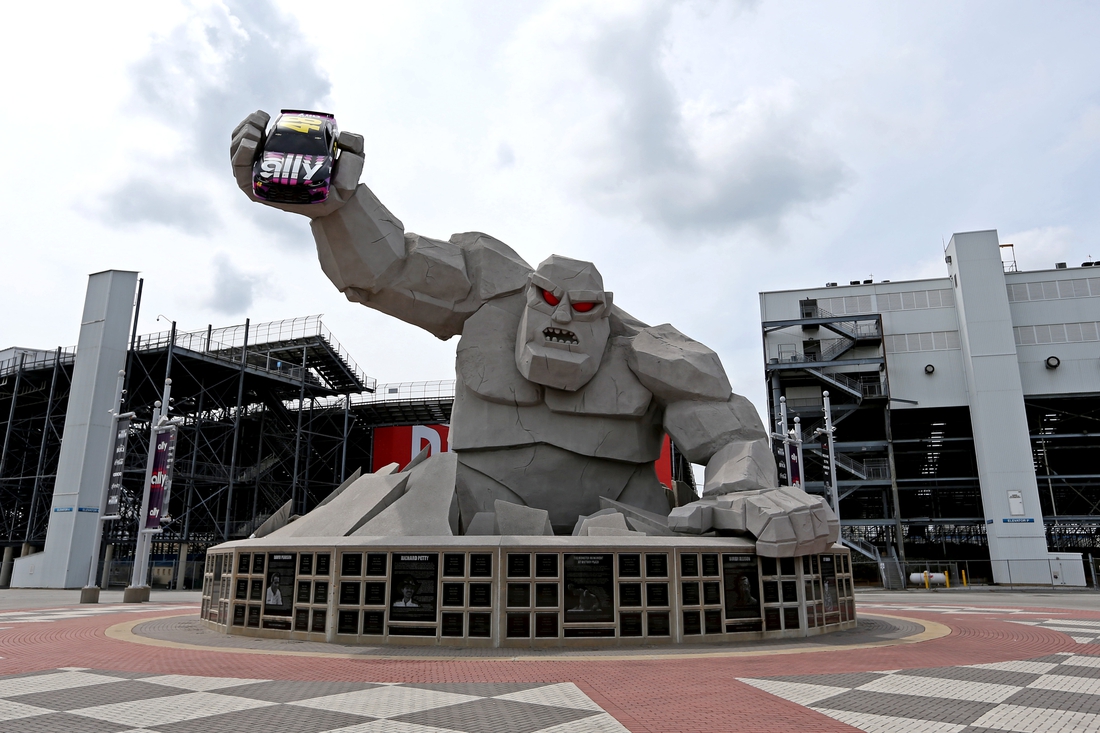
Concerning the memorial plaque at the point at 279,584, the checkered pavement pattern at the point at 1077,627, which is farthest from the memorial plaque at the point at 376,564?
the checkered pavement pattern at the point at 1077,627

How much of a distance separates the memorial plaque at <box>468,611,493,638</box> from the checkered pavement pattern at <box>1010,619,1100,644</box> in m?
7.02

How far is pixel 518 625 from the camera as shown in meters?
8.33

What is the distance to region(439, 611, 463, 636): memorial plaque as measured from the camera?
834 centimetres

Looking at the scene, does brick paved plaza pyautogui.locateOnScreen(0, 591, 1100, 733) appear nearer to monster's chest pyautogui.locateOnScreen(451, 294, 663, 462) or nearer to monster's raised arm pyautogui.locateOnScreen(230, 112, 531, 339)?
monster's chest pyautogui.locateOnScreen(451, 294, 663, 462)

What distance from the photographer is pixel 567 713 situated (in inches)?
191

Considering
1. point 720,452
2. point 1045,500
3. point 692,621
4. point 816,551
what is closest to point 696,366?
point 720,452

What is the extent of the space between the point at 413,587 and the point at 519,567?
1.26 meters

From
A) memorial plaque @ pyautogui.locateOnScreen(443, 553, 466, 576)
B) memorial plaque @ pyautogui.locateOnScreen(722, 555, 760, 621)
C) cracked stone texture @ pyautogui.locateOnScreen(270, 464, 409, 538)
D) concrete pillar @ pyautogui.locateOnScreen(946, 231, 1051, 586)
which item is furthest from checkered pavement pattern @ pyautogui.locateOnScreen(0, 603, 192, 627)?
concrete pillar @ pyautogui.locateOnScreen(946, 231, 1051, 586)

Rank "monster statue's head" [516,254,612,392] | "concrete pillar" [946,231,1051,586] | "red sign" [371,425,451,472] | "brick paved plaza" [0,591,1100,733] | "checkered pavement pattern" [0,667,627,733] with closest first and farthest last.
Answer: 1. "checkered pavement pattern" [0,667,627,733]
2. "brick paved plaza" [0,591,1100,733]
3. "monster statue's head" [516,254,612,392]
4. "concrete pillar" [946,231,1051,586]
5. "red sign" [371,425,451,472]

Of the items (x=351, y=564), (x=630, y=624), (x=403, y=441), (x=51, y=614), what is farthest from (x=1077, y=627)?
(x=403, y=441)

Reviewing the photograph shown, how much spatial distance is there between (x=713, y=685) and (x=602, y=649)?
2491 mm

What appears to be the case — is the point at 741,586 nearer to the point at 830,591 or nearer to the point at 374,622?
the point at 830,591

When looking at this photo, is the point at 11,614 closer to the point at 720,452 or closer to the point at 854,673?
the point at 720,452

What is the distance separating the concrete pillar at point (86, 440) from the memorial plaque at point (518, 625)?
85.5 feet
